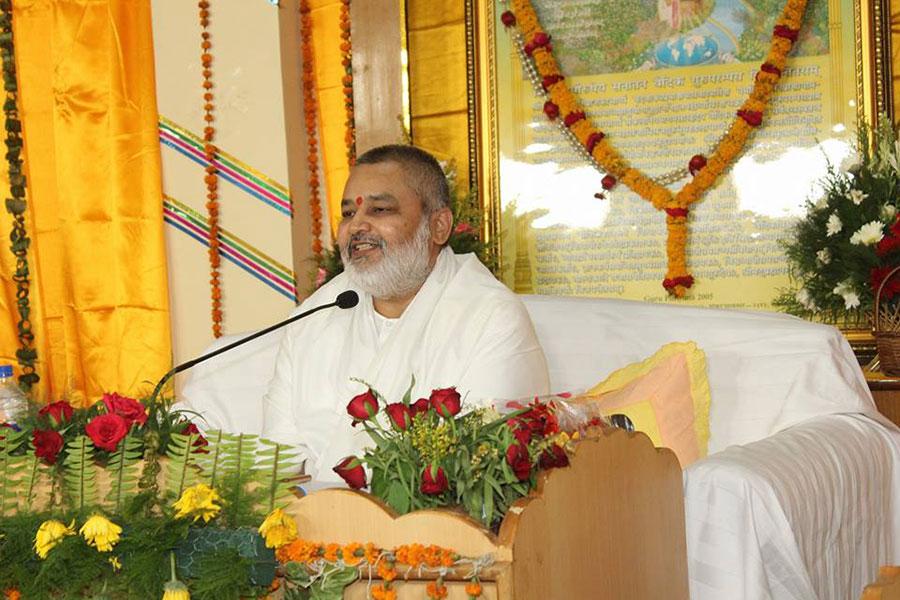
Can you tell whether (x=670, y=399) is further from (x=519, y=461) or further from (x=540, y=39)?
(x=540, y=39)

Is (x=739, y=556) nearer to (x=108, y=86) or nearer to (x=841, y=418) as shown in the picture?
(x=841, y=418)

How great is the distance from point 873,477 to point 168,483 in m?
2.15

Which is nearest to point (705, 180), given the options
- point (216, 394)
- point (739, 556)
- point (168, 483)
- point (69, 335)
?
point (216, 394)

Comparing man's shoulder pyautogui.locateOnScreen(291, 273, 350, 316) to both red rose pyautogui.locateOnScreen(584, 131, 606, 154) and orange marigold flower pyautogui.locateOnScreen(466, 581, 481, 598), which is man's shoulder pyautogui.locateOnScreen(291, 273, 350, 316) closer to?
red rose pyautogui.locateOnScreen(584, 131, 606, 154)

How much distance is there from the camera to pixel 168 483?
6.75 ft

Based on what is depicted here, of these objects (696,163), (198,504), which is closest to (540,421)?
(198,504)

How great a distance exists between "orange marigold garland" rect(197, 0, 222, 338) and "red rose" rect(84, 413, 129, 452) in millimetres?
3234

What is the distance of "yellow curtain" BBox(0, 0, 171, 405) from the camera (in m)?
5.64

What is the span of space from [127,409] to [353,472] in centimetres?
55

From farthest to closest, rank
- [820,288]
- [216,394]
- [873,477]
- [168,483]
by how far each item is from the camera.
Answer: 1. [820,288]
2. [216,394]
3. [873,477]
4. [168,483]

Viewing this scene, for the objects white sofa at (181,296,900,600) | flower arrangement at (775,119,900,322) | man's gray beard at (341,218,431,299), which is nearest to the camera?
white sofa at (181,296,900,600)

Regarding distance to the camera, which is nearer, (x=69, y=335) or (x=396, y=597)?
(x=396, y=597)

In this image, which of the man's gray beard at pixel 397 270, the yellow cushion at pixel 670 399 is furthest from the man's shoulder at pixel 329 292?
the yellow cushion at pixel 670 399

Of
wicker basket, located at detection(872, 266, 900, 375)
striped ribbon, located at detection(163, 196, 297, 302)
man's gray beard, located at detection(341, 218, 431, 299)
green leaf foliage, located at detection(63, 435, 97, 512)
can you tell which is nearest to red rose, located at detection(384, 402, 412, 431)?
green leaf foliage, located at detection(63, 435, 97, 512)
